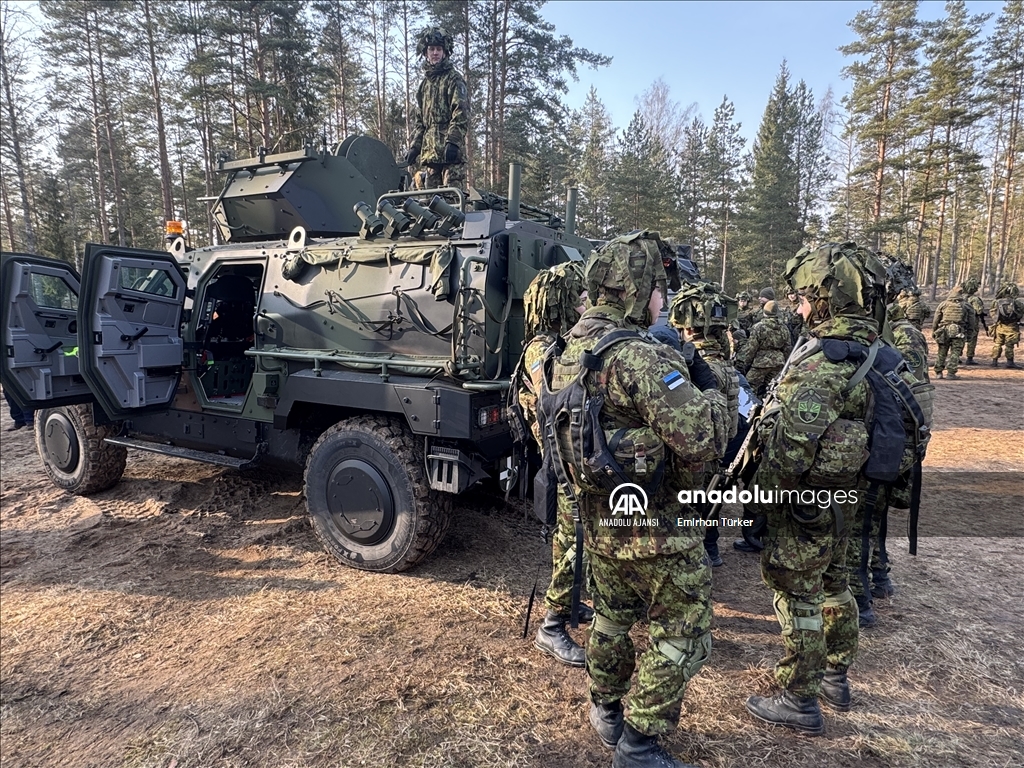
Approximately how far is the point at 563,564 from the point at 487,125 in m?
16.1

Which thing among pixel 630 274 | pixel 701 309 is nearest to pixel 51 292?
pixel 630 274

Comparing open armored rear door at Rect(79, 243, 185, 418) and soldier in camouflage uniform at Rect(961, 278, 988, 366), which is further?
soldier in camouflage uniform at Rect(961, 278, 988, 366)

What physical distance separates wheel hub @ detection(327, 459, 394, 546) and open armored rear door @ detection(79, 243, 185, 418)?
1897 millimetres

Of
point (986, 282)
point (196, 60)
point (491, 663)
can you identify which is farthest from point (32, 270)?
point (986, 282)

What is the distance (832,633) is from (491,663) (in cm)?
161

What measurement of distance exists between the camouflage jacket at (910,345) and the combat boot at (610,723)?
2.68 m

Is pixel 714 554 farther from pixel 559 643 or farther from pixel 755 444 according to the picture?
pixel 755 444

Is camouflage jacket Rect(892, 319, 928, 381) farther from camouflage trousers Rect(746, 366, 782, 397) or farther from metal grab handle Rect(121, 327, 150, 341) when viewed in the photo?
metal grab handle Rect(121, 327, 150, 341)

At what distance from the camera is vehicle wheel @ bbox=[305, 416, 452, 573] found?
373 cm

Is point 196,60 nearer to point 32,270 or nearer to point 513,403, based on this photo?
point 32,270

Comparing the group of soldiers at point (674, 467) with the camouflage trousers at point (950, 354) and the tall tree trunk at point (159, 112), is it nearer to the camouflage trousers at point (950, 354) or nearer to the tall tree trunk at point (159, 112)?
the camouflage trousers at point (950, 354)

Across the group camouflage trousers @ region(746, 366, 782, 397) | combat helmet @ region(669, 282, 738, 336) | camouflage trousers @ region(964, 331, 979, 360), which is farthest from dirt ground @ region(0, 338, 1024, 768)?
camouflage trousers @ region(964, 331, 979, 360)

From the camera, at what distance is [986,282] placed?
2464 cm

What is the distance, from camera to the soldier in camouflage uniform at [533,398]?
9.91ft
